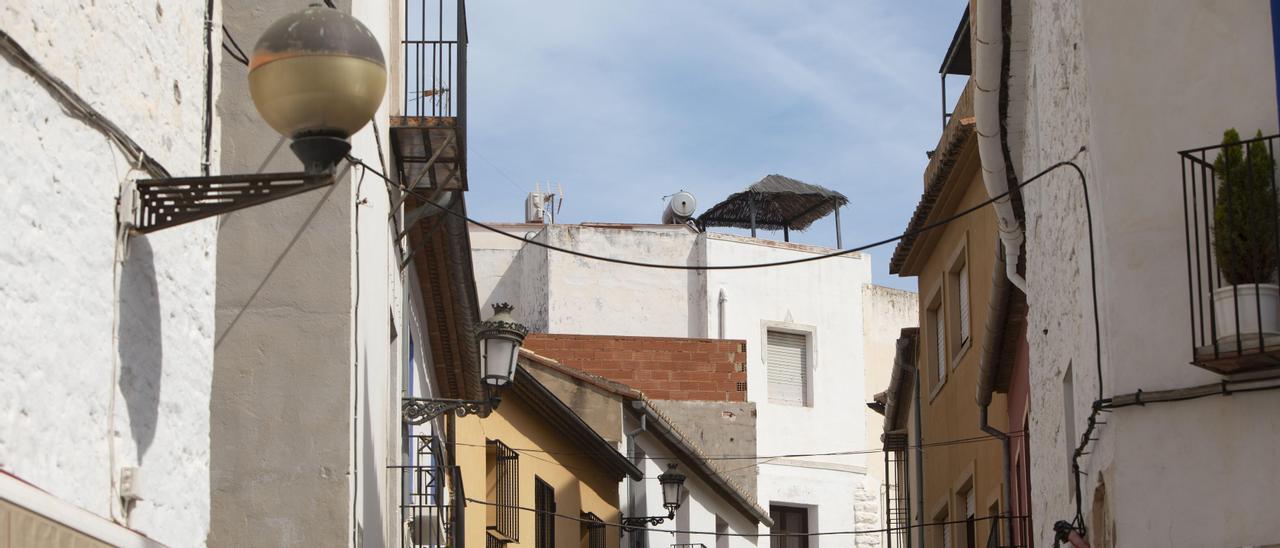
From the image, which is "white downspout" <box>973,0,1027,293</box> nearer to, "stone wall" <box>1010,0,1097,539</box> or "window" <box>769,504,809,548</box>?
"stone wall" <box>1010,0,1097,539</box>

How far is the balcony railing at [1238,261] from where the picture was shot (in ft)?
25.0

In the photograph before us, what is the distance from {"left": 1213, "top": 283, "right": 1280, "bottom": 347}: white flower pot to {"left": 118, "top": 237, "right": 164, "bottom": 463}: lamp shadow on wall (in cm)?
424

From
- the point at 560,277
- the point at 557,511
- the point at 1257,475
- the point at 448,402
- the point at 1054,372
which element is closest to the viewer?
the point at 1257,475

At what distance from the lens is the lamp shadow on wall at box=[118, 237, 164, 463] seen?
20.8ft

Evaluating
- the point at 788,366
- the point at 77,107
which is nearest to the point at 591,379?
the point at 788,366

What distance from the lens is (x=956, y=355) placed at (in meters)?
19.7

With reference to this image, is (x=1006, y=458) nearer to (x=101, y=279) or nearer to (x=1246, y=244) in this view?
(x=1246, y=244)

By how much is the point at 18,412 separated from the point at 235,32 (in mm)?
4662

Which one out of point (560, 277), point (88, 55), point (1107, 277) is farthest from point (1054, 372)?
point (560, 277)

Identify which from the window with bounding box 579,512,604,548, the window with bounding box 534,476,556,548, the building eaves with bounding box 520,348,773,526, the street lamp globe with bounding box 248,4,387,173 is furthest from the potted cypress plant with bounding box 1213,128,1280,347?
the building eaves with bounding box 520,348,773,526

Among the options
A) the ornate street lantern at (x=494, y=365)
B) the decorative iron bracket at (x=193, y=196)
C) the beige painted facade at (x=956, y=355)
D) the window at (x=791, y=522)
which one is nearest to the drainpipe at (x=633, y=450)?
the beige painted facade at (x=956, y=355)

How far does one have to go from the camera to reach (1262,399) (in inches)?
309

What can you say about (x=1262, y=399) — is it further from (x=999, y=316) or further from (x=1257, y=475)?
(x=999, y=316)

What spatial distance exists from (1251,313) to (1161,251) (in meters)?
0.81
